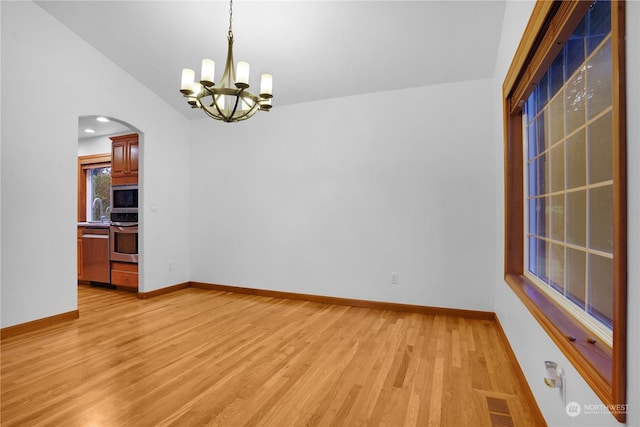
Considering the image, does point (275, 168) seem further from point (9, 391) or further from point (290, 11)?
point (9, 391)

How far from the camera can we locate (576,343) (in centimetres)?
120

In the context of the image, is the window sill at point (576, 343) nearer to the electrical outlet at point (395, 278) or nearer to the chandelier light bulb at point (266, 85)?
the electrical outlet at point (395, 278)

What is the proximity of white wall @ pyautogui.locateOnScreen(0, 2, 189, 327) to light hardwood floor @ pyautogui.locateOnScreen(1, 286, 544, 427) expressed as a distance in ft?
1.51

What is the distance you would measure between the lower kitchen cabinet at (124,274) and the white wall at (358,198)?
0.85m

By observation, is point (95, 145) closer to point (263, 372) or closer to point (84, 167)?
point (84, 167)

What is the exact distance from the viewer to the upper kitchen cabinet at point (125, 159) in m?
4.52

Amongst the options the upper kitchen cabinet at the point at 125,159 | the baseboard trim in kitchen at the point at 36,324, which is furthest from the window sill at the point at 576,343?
the upper kitchen cabinet at the point at 125,159

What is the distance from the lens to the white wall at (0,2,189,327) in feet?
9.32

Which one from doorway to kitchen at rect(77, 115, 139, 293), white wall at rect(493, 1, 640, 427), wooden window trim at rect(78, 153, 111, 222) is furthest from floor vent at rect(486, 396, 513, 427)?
wooden window trim at rect(78, 153, 111, 222)

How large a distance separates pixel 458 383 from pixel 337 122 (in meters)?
2.96

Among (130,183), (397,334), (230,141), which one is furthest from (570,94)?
(130,183)

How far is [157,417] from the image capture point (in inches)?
65.9

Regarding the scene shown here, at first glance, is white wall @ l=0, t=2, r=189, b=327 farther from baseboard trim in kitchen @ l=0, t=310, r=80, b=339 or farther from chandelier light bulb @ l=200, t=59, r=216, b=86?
chandelier light bulb @ l=200, t=59, r=216, b=86

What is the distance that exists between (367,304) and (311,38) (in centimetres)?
289
